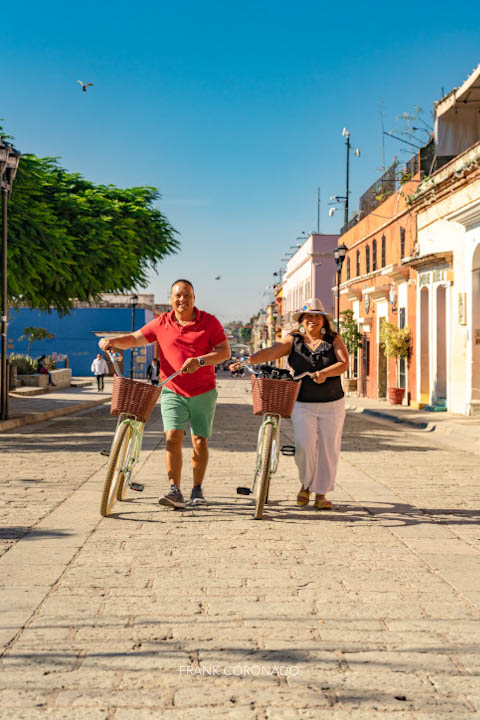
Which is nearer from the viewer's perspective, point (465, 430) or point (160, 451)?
point (160, 451)

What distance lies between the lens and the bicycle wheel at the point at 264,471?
265 inches

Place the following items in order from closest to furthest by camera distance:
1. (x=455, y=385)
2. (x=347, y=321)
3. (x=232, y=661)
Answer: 1. (x=232, y=661)
2. (x=455, y=385)
3. (x=347, y=321)

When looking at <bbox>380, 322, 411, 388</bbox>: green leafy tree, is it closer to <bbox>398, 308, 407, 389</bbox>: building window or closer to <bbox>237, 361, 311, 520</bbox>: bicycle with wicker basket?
<bbox>398, 308, 407, 389</bbox>: building window

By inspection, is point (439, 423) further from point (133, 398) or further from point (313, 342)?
point (133, 398)

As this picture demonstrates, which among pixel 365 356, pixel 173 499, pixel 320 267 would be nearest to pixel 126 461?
pixel 173 499

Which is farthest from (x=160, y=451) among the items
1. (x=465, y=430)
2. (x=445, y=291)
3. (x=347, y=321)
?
(x=347, y=321)

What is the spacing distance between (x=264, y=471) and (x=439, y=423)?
12.9 meters

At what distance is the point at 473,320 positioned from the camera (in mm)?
21156

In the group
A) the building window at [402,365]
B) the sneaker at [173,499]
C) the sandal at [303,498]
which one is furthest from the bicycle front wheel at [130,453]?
the building window at [402,365]

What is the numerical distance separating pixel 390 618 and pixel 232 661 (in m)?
1.01

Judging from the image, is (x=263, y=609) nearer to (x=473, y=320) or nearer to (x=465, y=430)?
(x=465, y=430)

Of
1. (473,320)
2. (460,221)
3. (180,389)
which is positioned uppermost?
(460,221)

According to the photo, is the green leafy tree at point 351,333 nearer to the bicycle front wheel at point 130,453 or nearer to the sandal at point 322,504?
the sandal at point 322,504

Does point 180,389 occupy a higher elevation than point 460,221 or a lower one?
lower
